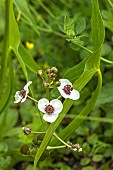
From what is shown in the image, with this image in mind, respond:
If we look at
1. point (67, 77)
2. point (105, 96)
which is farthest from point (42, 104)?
point (105, 96)

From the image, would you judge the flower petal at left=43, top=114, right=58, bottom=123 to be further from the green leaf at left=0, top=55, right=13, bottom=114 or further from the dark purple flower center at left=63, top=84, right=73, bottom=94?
the green leaf at left=0, top=55, right=13, bottom=114

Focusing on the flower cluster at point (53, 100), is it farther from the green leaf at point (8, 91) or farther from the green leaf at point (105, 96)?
the green leaf at point (105, 96)

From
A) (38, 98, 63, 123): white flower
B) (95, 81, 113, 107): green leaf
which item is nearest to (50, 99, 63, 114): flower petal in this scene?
(38, 98, 63, 123): white flower

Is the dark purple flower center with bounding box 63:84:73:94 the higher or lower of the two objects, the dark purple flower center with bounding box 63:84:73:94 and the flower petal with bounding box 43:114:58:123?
the higher

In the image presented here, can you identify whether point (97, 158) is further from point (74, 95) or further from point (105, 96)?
point (74, 95)

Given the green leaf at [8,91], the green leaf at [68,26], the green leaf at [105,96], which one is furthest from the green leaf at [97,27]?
the green leaf at [105,96]

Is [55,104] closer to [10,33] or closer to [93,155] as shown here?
[10,33]

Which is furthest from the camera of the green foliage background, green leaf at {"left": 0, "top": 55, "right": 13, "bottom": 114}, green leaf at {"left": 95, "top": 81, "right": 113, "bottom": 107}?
green leaf at {"left": 95, "top": 81, "right": 113, "bottom": 107}
